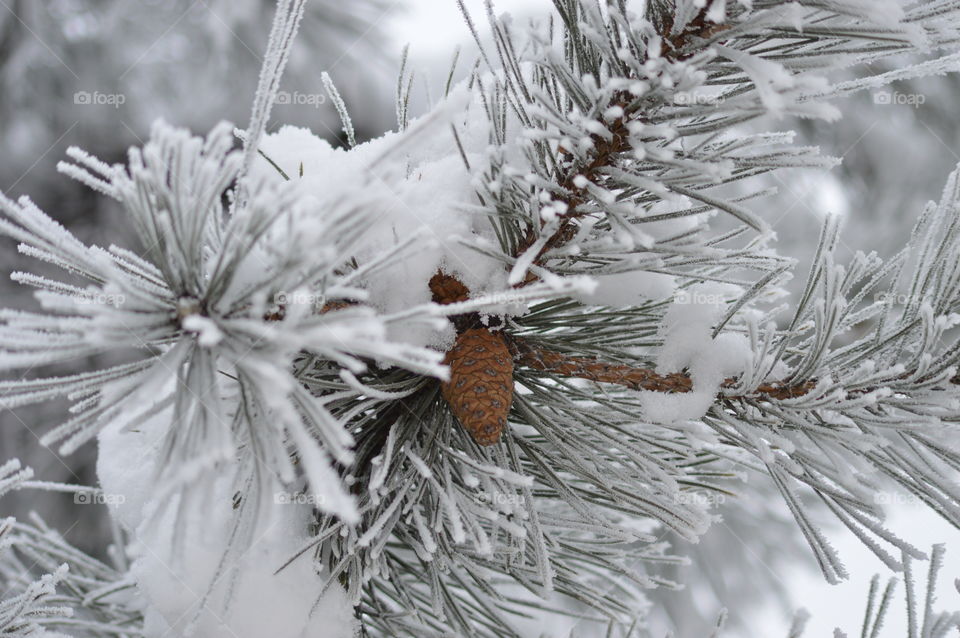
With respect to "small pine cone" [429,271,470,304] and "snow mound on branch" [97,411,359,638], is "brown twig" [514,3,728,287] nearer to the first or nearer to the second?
"small pine cone" [429,271,470,304]

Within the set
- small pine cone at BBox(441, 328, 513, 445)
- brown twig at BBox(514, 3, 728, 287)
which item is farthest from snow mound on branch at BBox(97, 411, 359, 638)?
brown twig at BBox(514, 3, 728, 287)

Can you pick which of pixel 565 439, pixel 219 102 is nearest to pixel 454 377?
pixel 565 439

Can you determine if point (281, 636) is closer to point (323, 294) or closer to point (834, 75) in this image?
point (323, 294)

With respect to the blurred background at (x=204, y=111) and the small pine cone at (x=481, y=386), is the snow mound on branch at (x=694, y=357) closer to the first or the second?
the small pine cone at (x=481, y=386)

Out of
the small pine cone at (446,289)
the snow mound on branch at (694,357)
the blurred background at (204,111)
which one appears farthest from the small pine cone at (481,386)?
the blurred background at (204,111)

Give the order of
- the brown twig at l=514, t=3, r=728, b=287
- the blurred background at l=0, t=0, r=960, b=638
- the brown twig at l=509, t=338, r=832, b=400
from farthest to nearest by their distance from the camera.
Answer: the blurred background at l=0, t=0, r=960, b=638, the brown twig at l=509, t=338, r=832, b=400, the brown twig at l=514, t=3, r=728, b=287

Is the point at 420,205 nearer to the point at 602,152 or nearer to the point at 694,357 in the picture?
the point at 602,152

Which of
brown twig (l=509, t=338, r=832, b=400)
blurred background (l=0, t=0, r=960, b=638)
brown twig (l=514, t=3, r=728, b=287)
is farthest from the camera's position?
blurred background (l=0, t=0, r=960, b=638)

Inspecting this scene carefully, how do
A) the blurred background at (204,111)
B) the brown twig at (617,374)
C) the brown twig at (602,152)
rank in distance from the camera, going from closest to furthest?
the brown twig at (602,152), the brown twig at (617,374), the blurred background at (204,111)
